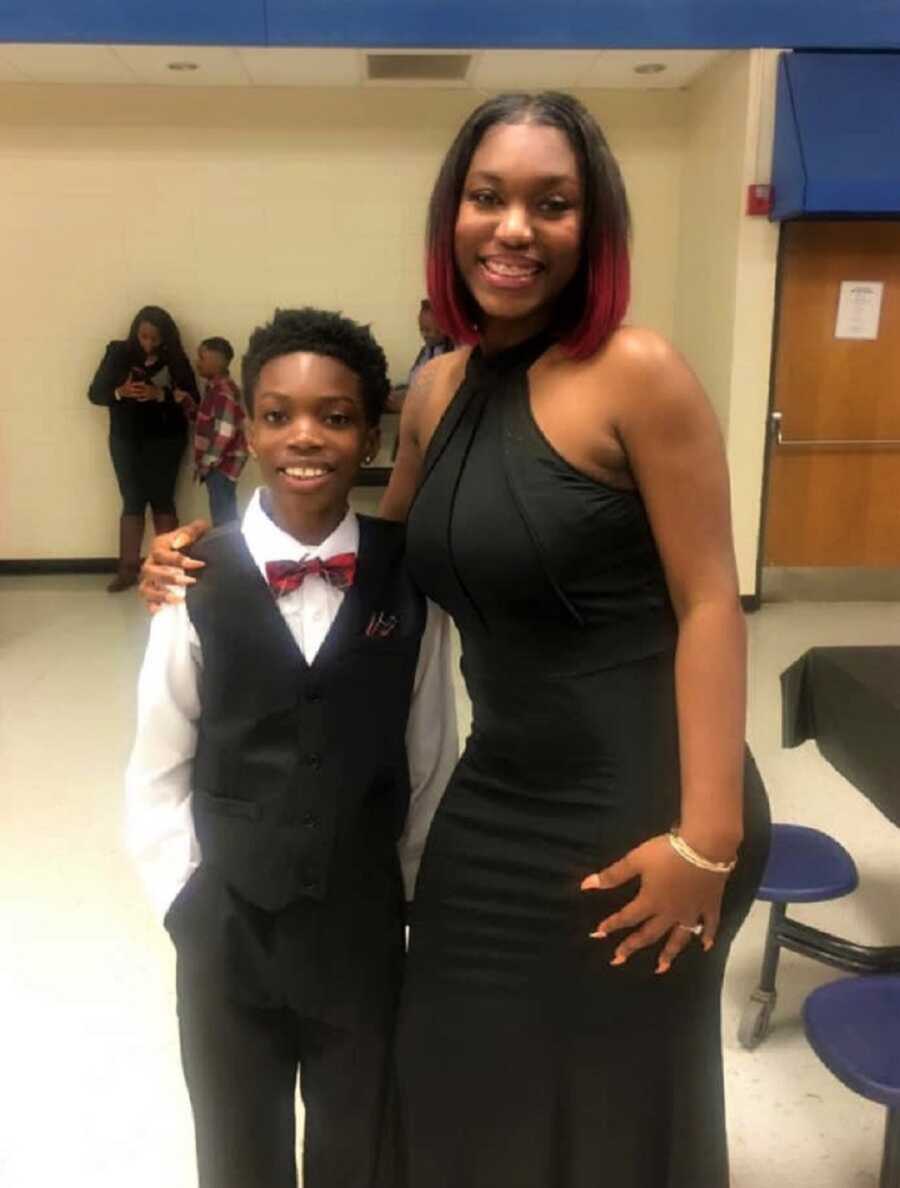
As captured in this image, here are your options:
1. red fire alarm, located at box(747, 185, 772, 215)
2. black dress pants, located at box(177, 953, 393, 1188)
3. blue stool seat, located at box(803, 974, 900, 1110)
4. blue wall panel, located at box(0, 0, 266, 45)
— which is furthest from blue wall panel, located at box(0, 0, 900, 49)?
black dress pants, located at box(177, 953, 393, 1188)

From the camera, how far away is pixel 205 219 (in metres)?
5.66

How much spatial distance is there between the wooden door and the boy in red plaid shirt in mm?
2704

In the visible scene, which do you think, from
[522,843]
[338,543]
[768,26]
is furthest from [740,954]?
[768,26]

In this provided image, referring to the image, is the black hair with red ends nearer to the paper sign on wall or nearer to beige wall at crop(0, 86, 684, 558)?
the paper sign on wall

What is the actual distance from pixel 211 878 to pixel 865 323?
4.70m

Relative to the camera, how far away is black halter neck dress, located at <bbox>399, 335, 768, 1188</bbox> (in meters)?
1.08

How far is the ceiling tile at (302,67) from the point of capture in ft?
Result: 15.9

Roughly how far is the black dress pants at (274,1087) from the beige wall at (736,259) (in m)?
4.05

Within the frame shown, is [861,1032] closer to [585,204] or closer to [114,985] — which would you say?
[585,204]

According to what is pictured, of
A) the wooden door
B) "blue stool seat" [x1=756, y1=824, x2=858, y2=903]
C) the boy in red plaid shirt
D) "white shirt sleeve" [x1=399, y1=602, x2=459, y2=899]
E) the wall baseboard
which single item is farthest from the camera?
the wall baseboard

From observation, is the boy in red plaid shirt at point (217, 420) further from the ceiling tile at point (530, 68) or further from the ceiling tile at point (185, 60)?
the ceiling tile at point (530, 68)

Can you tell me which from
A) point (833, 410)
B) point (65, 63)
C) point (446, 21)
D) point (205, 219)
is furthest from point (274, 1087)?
point (205, 219)

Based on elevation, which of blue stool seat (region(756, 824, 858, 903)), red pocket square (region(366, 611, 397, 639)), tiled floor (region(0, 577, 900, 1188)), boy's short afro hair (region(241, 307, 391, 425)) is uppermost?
boy's short afro hair (region(241, 307, 391, 425))

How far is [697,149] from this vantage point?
17.9 feet
